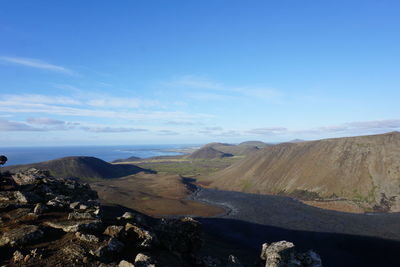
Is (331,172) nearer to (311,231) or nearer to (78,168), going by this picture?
(311,231)

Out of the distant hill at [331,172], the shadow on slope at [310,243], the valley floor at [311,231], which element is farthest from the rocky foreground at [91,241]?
the distant hill at [331,172]

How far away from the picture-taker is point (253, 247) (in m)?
42.2

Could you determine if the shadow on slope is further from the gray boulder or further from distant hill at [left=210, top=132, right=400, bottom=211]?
distant hill at [left=210, top=132, right=400, bottom=211]

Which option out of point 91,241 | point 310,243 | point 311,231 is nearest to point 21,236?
point 91,241

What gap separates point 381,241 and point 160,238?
4903cm

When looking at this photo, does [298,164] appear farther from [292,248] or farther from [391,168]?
[292,248]

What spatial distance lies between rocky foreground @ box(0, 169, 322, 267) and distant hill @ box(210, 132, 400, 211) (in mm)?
73839

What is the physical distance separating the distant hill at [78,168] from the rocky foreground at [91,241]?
12824 cm

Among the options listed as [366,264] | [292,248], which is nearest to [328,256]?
[366,264]

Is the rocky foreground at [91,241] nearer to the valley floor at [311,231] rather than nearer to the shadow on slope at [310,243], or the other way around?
the shadow on slope at [310,243]

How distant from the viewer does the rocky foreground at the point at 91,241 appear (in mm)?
12023

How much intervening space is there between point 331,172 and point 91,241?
96.3 m

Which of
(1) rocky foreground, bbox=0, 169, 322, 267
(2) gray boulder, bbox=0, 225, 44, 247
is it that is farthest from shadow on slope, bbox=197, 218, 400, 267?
(2) gray boulder, bbox=0, 225, 44, 247

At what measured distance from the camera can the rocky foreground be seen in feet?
39.4
